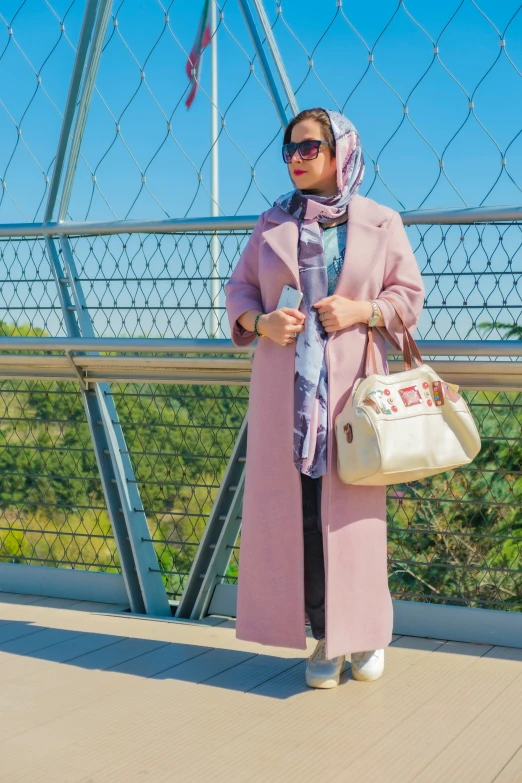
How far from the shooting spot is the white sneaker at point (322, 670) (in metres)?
2.93

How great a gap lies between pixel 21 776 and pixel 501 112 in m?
2.32

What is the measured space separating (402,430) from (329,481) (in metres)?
0.27

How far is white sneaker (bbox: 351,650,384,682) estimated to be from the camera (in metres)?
2.98

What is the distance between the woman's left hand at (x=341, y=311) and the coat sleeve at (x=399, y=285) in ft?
0.19

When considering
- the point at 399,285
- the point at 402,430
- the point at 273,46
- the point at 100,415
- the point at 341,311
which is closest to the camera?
the point at 402,430

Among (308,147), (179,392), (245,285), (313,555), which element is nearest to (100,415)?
(179,392)

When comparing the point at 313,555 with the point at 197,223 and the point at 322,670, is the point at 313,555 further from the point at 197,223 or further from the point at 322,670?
the point at 197,223

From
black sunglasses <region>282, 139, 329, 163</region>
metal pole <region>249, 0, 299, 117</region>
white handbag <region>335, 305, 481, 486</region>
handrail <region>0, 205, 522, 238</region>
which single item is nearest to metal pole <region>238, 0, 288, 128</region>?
metal pole <region>249, 0, 299, 117</region>

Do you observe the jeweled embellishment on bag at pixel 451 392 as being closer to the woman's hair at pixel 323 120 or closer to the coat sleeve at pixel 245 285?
the coat sleeve at pixel 245 285

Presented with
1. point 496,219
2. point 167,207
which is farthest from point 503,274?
point 167,207

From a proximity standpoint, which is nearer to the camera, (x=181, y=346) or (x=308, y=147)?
(x=308, y=147)

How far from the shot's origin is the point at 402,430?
Answer: 2680 mm

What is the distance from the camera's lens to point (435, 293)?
3.21m

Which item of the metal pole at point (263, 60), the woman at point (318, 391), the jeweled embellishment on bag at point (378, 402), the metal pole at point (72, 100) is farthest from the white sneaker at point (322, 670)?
the metal pole at point (72, 100)
